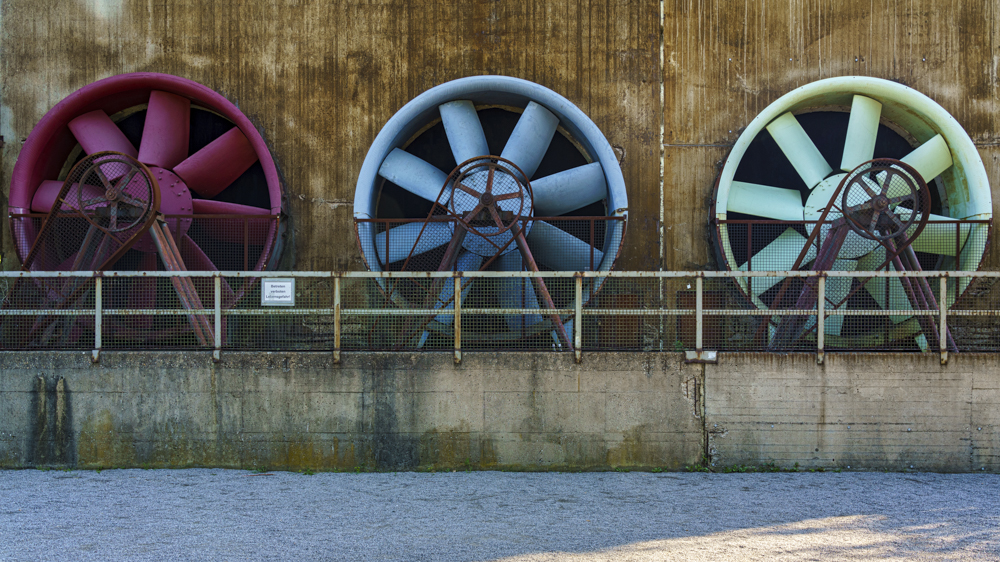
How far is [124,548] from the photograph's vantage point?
4277 mm

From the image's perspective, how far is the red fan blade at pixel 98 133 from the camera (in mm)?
9367

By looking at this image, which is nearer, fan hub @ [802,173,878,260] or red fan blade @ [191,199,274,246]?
fan hub @ [802,173,878,260]

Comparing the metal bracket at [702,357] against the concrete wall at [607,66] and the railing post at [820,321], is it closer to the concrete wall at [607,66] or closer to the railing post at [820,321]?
the railing post at [820,321]

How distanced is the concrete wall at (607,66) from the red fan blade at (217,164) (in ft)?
1.52

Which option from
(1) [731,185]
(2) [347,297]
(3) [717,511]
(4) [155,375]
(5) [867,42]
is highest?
(5) [867,42]

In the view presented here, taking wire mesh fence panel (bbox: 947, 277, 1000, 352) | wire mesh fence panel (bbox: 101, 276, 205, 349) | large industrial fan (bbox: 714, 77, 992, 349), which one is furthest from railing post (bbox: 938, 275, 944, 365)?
wire mesh fence panel (bbox: 101, 276, 205, 349)

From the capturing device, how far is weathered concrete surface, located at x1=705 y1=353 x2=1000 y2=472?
667cm

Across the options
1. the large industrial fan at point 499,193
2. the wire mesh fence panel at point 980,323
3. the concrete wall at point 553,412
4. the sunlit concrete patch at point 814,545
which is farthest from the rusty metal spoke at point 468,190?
the wire mesh fence panel at point 980,323

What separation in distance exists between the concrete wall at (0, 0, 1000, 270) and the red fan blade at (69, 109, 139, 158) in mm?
1224

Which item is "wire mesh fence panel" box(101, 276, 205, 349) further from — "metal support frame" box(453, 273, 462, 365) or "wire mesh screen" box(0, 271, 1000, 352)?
"metal support frame" box(453, 273, 462, 365)

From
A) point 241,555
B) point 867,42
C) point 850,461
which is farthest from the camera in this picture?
point 867,42

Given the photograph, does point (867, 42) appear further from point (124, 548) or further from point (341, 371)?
point (124, 548)

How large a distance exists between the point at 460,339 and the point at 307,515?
2.26 meters

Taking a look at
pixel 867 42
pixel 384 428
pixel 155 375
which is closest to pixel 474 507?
pixel 384 428
